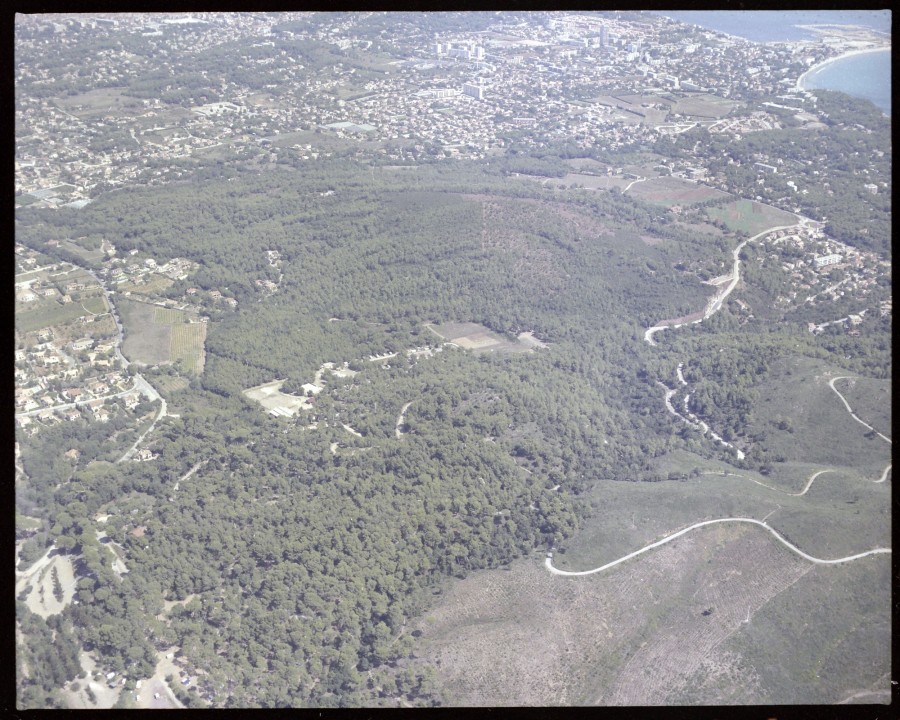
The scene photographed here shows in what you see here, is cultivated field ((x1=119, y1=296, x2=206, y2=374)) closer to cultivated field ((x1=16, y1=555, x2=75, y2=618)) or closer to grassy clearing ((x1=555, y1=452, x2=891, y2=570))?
cultivated field ((x1=16, y1=555, x2=75, y2=618))

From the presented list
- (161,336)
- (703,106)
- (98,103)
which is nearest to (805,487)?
(161,336)

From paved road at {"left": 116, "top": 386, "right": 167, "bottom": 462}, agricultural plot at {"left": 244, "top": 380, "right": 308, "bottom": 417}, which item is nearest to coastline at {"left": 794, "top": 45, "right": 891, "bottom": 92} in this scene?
agricultural plot at {"left": 244, "top": 380, "right": 308, "bottom": 417}

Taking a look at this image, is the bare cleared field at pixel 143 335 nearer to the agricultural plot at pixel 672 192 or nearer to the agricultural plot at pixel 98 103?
the agricultural plot at pixel 98 103

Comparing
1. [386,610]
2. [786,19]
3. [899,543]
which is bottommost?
[386,610]

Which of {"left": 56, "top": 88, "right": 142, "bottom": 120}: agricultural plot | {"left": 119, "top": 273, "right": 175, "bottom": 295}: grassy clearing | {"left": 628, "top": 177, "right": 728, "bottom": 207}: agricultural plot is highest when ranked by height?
{"left": 56, "top": 88, "right": 142, "bottom": 120}: agricultural plot

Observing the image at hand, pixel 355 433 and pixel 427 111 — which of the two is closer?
pixel 355 433

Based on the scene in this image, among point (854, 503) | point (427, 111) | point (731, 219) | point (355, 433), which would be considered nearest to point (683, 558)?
point (854, 503)

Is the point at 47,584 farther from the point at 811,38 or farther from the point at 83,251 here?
the point at 811,38
